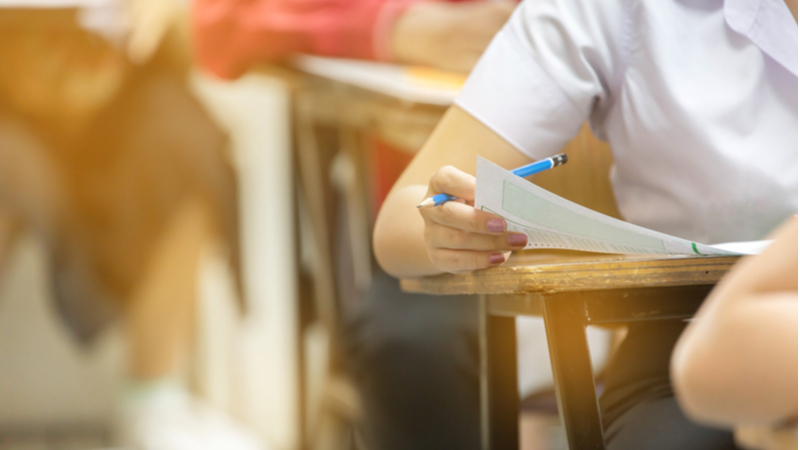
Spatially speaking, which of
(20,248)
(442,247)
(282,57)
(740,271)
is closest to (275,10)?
(282,57)

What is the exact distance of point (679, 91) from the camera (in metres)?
0.49

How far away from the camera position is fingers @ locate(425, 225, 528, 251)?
0.38 meters

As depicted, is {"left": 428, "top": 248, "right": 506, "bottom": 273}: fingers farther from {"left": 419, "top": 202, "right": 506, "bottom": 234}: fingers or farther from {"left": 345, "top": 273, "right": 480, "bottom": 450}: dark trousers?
{"left": 345, "top": 273, "right": 480, "bottom": 450}: dark trousers

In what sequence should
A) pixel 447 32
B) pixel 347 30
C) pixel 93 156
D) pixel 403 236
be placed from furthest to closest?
pixel 93 156
pixel 347 30
pixel 447 32
pixel 403 236

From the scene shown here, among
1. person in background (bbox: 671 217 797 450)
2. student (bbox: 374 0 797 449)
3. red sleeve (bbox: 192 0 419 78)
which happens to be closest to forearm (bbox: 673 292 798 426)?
person in background (bbox: 671 217 797 450)

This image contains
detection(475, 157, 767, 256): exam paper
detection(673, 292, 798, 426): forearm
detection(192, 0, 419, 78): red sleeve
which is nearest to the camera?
detection(673, 292, 798, 426): forearm

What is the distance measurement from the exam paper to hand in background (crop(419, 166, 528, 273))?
0.08 ft

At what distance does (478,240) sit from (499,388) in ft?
0.68

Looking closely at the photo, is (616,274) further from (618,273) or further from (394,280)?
(394,280)

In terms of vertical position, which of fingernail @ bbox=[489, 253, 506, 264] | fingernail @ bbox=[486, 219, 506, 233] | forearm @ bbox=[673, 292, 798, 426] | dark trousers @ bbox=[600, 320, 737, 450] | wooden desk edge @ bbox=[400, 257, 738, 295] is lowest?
dark trousers @ bbox=[600, 320, 737, 450]

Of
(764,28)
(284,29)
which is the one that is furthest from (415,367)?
(764,28)

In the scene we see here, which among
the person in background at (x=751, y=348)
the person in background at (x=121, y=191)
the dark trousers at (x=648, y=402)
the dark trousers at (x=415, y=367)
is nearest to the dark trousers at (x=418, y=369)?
the dark trousers at (x=415, y=367)

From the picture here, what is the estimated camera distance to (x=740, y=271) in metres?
0.17

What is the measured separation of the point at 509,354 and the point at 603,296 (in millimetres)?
206
